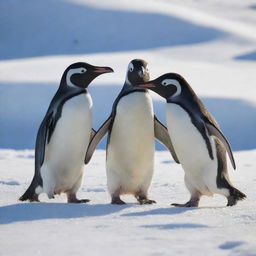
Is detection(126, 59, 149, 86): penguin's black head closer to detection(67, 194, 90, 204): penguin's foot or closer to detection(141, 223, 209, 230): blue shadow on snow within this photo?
detection(67, 194, 90, 204): penguin's foot

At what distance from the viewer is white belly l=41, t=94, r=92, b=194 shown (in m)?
4.85

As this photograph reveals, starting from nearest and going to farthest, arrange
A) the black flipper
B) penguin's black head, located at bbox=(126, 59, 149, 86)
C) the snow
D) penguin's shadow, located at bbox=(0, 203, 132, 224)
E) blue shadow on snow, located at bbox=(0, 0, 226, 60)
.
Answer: the snow
penguin's shadow, located at bbox=(0, 203, 132, 224)
the black flipper
penguin's black head, located at bbox=(126, 59, 149, 86)
blue shadow on snow, located at bbox=(0, 0, 226, 60)

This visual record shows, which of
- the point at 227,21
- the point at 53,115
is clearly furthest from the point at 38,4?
the point at 53,115

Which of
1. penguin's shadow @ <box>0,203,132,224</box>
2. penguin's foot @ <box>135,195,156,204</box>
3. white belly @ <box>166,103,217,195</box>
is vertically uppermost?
white belly @ <box>166,103,217,195</box>

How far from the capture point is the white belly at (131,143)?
488cm

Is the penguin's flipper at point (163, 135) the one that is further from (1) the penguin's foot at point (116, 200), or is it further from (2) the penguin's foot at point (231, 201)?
(2) the penguin's foot at point (231, 201)

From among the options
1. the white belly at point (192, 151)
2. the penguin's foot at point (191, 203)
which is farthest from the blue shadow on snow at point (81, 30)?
the penguin's foot at point (191, 203)

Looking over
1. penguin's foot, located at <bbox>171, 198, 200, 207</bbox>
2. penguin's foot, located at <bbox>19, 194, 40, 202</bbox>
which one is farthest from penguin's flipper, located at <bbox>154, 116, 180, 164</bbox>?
penguin's foot, located at <bbox>19, 194, 40, 202</bbox>

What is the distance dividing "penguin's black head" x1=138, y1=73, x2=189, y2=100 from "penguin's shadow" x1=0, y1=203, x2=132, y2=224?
834 millimetres

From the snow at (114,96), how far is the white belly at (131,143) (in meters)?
0.26

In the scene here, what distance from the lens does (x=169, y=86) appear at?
4867 millimetres

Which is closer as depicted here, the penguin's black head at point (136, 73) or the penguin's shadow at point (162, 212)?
the penguin's shadow at point (162, 212)

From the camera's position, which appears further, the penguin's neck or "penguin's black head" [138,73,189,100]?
the penguin's neck

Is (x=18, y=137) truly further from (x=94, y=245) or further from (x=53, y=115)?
(x=94, y=245)
